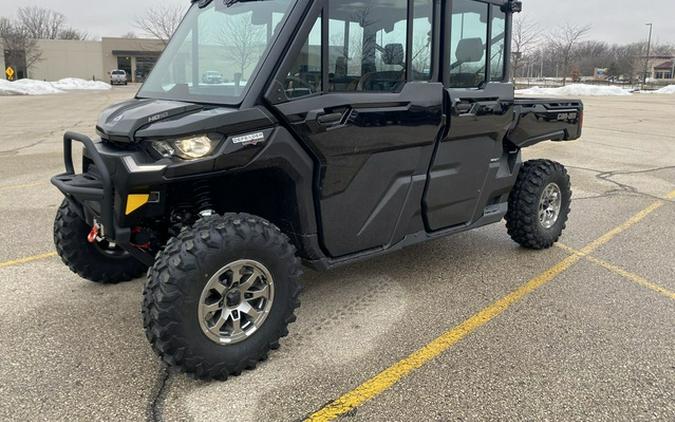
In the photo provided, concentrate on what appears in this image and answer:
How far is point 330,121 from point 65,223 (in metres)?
2.06

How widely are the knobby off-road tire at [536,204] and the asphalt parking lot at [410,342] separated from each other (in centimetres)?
19

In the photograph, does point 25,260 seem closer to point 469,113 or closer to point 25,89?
point 469,113

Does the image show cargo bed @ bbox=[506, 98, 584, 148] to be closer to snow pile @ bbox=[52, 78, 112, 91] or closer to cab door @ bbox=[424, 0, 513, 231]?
cab door @ bbox=[424, 0, 513, 231]

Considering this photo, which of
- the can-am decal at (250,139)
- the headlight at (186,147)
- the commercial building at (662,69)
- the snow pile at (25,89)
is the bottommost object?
the headlight at (186,147)

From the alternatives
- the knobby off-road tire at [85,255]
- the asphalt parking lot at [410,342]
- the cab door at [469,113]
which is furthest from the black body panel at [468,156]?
the knobby off-road tire at [85,255]

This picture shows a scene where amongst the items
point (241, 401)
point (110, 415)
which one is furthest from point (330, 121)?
point (110, 415)

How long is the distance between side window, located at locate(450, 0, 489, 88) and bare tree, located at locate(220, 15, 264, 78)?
1.44 m

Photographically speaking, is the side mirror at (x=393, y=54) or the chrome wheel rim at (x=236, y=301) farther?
the side mirror at (x=393, y=54)

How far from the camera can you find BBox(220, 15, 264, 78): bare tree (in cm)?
314

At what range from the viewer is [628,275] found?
15.1ft

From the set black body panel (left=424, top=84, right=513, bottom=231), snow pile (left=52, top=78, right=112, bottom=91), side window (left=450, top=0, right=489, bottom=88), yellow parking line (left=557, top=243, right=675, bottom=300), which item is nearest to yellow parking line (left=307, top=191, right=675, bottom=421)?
yellow parking line (left=557, top=243, right=675, bottom=300)

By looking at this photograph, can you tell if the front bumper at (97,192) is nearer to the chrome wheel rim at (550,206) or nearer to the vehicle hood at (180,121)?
the vehicle hood at (180,121)

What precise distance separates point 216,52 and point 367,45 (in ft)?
3.04

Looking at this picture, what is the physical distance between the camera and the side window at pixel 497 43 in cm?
423
